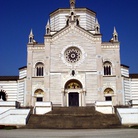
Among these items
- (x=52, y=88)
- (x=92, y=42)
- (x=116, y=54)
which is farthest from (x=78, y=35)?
(x=52, y=88)

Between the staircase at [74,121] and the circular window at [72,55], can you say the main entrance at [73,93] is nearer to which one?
the circular window at [72,55]

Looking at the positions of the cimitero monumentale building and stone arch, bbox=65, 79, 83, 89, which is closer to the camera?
the cimitero monumentale building

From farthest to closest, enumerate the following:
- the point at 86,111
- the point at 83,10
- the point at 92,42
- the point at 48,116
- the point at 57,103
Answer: the point at 83,10 < the point at 92,42 < the point at 57,103 < the point at 86,111 < the point at 48,116

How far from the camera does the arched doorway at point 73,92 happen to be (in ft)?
136

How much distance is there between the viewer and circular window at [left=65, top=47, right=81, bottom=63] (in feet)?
139

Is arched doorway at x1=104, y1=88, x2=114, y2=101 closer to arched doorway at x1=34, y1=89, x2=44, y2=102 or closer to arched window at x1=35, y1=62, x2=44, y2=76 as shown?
arched doorway at x1=34, y1=89, x2=44, y2=102

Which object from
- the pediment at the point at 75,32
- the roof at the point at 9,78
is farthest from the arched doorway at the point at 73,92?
the roof at the point at 9,78

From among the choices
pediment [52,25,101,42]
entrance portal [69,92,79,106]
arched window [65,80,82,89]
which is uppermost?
pediment [52,25,101,42]

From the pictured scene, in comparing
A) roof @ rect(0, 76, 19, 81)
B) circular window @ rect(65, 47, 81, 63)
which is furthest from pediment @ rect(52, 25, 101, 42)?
roof @ rect(0, 76, 19, 81)

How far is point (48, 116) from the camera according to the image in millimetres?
31453

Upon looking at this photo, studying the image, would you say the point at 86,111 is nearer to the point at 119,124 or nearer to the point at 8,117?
the point at 119,124

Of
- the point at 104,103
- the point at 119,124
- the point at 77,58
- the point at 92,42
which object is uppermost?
the point at 92,42

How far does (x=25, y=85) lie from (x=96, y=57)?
13006mm

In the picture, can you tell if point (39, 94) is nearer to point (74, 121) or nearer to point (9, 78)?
point (9, 78)
